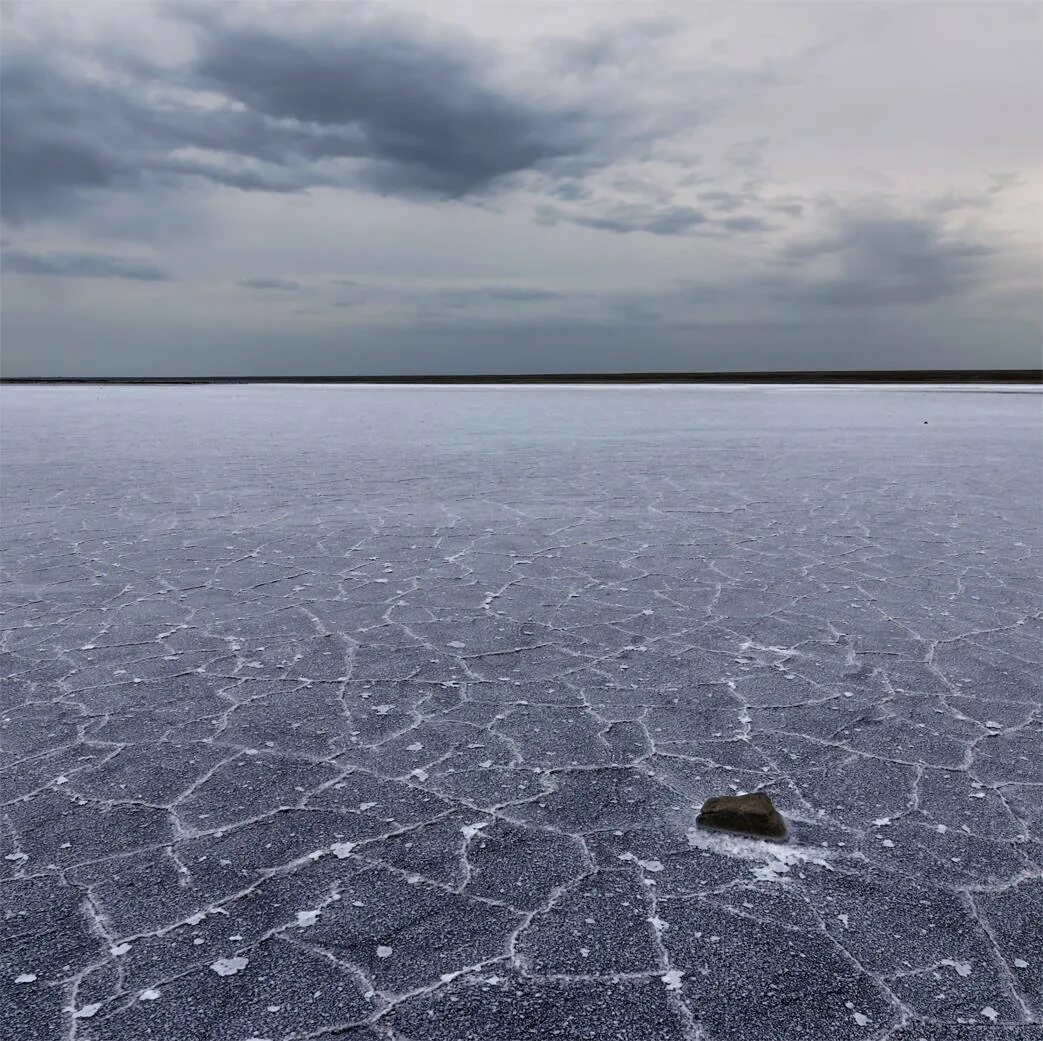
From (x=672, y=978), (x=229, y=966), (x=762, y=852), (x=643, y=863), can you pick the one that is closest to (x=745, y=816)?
(x=762, y=852)

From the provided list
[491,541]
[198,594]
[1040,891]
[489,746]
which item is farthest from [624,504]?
[1040,891]

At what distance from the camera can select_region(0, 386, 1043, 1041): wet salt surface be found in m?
1.61

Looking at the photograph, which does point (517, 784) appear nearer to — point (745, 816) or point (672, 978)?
point (745, 816)

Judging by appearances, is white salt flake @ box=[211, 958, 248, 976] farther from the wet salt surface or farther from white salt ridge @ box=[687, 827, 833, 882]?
white salt ridge @ box=[687, 827, 833, 882]

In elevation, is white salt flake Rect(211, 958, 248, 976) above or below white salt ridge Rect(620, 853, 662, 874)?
below

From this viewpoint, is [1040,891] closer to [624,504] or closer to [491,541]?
[491,541]

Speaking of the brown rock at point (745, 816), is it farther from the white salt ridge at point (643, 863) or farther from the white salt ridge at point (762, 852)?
the white salt ridge at point (643, 863)

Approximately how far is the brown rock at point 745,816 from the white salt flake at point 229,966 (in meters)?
1.12

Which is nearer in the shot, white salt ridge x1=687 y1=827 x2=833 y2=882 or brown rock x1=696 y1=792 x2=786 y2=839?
white salt ridge x1=687 y1=827 x2=833 y2=882

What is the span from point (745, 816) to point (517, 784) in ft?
2.04

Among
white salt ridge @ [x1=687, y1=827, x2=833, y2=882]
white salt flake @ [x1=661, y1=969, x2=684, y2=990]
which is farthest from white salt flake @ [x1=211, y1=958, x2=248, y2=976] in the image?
white salt ridge @ [x1=687, y1=827, x2=833, y2=882]

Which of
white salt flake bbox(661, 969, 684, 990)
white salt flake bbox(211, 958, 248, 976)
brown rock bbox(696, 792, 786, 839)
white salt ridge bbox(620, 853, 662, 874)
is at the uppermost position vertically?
brown rock bbox(696, 792, 786, 839)

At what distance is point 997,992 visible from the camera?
5.27 feet

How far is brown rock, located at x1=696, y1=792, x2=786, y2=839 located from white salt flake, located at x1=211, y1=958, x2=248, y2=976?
1.12m
